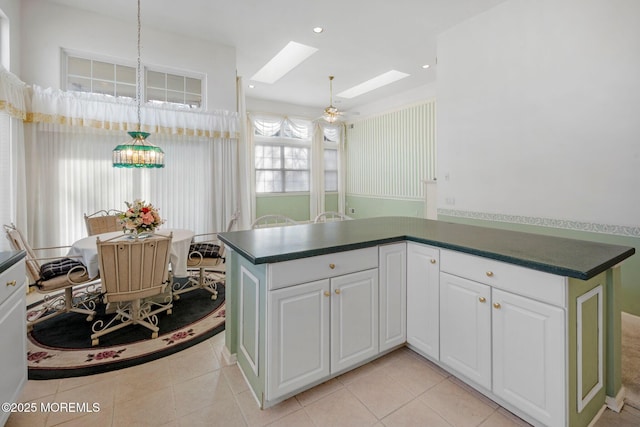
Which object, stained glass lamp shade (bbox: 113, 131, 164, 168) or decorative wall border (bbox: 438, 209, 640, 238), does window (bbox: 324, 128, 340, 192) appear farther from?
stained glass lamp shade (bbox: 113, 131, 164, 168)

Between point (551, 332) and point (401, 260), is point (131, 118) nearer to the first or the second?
point (401, 260)

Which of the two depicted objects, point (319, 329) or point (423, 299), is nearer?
point (319, 329)

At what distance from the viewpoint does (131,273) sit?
2.40 metres

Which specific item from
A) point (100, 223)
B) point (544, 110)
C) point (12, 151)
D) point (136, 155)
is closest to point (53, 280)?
point (100, 223)

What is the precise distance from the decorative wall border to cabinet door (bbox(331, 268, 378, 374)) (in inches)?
95.4

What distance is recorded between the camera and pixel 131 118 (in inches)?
157

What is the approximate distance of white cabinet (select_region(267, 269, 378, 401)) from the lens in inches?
64.1

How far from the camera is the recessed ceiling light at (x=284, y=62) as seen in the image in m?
4.86

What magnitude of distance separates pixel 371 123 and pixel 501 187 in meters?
4.65

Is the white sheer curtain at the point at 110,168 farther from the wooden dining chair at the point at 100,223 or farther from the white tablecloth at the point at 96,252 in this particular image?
the white tablecloth at the point at 96,252

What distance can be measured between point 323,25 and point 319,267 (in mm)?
3618

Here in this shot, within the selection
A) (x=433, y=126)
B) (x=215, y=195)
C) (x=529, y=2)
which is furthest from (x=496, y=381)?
(x=433, y=126)

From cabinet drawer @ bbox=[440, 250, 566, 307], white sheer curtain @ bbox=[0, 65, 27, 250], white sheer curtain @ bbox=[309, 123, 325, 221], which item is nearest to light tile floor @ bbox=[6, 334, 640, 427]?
cabinet drawer @ bbox=[440, 250, 566, 307]

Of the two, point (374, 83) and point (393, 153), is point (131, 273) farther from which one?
point (393, 153)
